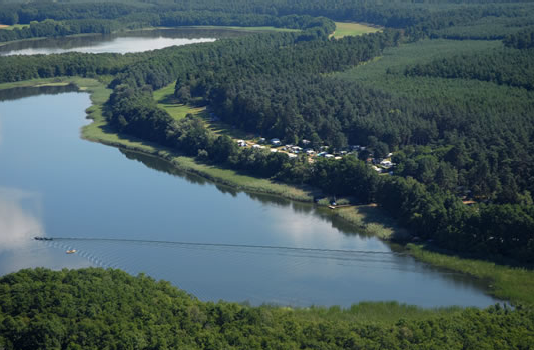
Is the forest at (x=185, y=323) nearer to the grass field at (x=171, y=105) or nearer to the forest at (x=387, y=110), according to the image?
the forest at (x=387, y=110)

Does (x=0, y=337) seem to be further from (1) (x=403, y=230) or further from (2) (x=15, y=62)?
(2) (x=15, y=62)

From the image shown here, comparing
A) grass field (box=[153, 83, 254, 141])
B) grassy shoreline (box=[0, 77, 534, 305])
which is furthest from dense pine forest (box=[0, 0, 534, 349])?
grass field (box=[153, 83, 254, 141])

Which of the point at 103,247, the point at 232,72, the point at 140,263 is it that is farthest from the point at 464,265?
the point at 232,72

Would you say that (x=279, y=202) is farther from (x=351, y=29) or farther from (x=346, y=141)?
(x=351, y=29)

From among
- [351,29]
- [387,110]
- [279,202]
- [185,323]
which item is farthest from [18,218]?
[351,29]

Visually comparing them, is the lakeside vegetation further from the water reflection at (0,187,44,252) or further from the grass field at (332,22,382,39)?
the grass field at (332,22,382,39)
